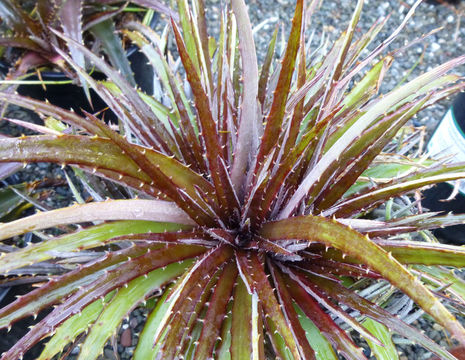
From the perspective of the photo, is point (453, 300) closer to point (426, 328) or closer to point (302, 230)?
point (302, 230)

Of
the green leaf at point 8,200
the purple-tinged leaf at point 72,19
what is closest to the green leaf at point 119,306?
the green leaf at point 8,200

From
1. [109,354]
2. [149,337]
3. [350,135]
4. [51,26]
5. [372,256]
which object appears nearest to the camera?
[372,256]

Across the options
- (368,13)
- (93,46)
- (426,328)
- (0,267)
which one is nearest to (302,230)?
(0,267)

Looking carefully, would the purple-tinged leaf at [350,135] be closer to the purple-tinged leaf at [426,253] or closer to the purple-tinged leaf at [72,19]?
the purple-tinged leaf at [426,253]

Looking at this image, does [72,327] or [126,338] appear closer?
[72,327]

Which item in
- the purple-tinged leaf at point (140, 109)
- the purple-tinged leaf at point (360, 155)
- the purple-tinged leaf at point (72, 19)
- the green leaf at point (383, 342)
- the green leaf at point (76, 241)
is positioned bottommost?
the green leaf at point (383, 342)

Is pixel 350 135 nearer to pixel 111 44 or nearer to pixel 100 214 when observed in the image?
pixel 100 214

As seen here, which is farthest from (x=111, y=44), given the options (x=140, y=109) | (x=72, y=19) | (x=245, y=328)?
(x=245, y=328)

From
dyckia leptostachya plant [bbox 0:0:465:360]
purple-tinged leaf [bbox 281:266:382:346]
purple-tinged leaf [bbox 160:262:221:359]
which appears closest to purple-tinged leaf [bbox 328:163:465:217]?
dyckia leptostachya plant [bbox 0:0:465:360]
